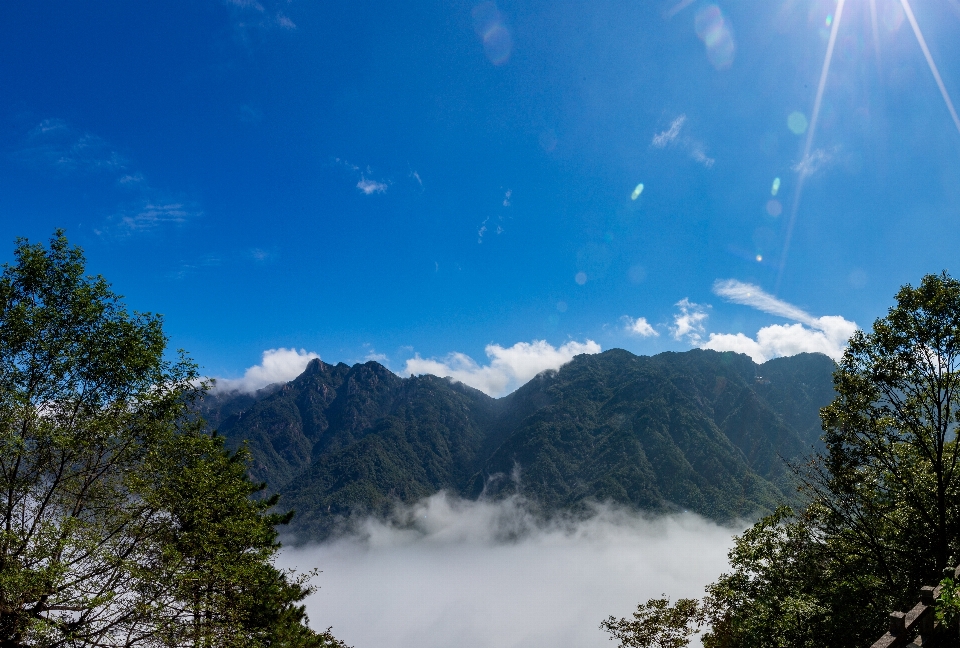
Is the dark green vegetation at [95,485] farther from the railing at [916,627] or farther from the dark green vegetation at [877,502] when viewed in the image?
the dark green vegetation at [877,502]

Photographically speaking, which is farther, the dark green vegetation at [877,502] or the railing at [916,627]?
the dark green vegetation at [877,502]

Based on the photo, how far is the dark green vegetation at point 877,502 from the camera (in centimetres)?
1252

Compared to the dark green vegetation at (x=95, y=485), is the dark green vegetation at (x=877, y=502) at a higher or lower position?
lower

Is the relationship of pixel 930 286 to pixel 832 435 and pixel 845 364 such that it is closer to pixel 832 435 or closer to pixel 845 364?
pixel 845 364

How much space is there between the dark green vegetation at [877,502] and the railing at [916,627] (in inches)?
310

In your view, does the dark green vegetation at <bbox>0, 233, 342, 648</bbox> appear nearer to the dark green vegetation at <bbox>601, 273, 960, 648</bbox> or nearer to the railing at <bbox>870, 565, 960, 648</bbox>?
the railing at <bbox>870, 565, 960, 648</bbox>

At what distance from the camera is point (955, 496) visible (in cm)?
1283

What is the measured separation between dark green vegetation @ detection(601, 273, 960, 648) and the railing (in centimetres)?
787

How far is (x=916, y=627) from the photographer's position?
643 centimetres

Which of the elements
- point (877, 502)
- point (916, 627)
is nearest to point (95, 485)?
point (916, 627)

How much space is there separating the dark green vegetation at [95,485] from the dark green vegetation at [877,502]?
20.0 meters

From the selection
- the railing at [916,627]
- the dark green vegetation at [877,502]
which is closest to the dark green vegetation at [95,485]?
the railing at [916,627]

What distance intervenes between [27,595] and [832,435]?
26.1 m

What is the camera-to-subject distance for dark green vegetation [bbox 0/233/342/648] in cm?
1092
